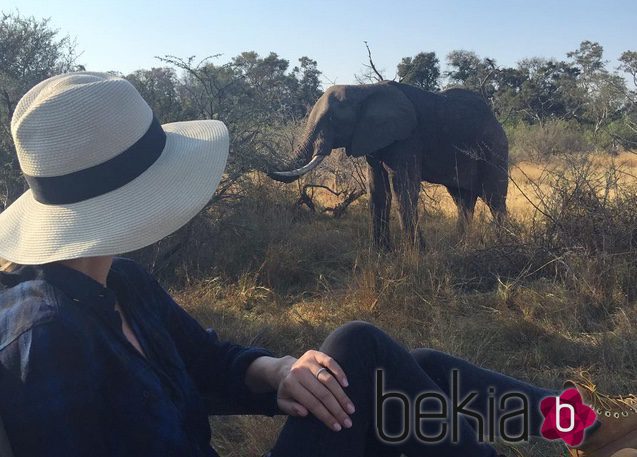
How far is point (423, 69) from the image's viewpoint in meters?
19.3

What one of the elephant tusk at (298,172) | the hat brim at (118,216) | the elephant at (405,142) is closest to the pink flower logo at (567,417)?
the hat brim at (118,216)

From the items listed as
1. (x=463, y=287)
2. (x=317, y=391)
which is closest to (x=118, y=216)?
(x=317, y=391)

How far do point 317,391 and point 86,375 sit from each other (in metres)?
0.60

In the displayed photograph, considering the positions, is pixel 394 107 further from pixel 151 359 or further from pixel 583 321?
pixel 151 359

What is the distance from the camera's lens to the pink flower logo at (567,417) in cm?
196

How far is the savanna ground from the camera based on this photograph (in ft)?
11.8

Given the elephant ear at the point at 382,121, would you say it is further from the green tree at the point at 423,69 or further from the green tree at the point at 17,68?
the green tree at the point at 423,69

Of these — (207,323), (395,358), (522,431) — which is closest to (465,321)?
(207,323)

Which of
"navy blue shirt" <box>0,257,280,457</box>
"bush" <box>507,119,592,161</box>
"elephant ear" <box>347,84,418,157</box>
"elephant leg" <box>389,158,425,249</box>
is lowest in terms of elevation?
"bush" <box>507,119,592,161</box>

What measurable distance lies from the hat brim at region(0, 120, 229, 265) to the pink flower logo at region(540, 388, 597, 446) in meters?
1.27

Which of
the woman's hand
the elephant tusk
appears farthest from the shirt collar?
the elephant tusk

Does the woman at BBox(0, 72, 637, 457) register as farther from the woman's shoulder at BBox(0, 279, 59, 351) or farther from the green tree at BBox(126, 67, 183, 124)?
the green tree at BBox(126, 67, 183, 124)

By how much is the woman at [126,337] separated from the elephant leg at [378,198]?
4.79 metres

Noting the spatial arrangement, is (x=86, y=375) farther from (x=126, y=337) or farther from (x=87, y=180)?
(x=87, y=180)
